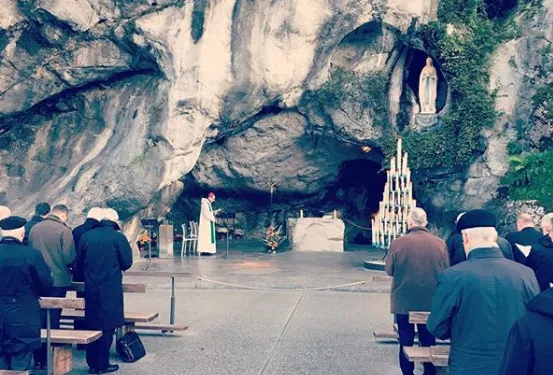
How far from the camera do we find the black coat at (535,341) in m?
2.50

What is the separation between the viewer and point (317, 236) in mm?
21062

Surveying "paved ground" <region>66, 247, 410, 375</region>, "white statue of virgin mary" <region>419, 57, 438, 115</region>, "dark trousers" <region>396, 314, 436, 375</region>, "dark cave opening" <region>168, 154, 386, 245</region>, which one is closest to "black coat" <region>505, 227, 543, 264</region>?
"dark trousers" <region>396, 314, 436, 375</region>

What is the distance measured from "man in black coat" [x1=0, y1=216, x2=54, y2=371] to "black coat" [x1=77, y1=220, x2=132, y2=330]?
1067 mm

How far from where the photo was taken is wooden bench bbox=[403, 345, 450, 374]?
218 inches

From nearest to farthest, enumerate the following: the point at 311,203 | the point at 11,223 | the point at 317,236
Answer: the point at 11,223, the point at 317,236, the point at 311,203

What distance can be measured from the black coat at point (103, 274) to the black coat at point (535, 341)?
5.42m

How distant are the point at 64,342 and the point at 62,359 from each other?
13.4 inches

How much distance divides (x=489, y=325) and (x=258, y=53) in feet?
47.7

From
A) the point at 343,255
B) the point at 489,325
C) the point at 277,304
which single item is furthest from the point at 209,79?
the point at 489,325

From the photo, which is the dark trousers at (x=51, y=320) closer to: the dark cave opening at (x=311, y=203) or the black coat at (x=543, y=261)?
the black coat at (x=543, y=261)

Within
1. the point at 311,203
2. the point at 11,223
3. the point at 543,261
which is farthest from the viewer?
the point at 311,203

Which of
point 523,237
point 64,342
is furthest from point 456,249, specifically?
point 64,342

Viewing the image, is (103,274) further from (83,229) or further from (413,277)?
(413,277)

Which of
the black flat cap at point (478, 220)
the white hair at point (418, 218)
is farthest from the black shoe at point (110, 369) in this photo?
the black flat cap at point (478, 220)
